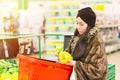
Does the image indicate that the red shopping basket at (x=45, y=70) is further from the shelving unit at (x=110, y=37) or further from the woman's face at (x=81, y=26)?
the shelving unit at (x=110, y=37)

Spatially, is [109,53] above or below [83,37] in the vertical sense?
below

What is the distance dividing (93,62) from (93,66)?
0.04 metres

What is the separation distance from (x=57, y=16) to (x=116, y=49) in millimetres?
4398

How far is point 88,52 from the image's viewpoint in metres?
2.84

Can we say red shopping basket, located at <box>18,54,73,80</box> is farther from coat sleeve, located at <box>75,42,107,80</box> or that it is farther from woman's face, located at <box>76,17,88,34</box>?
woman's face, located at <box>76,17,88,34</box>

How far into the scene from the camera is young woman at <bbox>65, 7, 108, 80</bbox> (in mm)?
2783

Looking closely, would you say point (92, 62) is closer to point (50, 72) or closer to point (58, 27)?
point (50, 72)

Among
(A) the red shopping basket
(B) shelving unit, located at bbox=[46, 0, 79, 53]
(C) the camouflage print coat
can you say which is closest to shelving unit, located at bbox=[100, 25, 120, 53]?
(B) shelving unit, located at bbox=[46, 0, 79, 53]

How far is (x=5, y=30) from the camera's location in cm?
1132

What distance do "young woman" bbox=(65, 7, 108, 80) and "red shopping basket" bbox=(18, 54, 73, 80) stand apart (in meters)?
0.12

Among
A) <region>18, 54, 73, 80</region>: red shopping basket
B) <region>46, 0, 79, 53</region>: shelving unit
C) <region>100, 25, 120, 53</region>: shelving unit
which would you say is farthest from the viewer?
<region>100, 25, 120, 53</region>: shelving unit

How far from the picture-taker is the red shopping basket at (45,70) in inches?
108

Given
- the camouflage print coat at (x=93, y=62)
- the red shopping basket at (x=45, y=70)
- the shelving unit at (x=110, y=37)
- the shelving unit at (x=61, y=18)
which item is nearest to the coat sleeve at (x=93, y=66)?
the camouflage print coat at (x=93, y=62)

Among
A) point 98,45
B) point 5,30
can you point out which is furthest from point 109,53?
point 98,45
